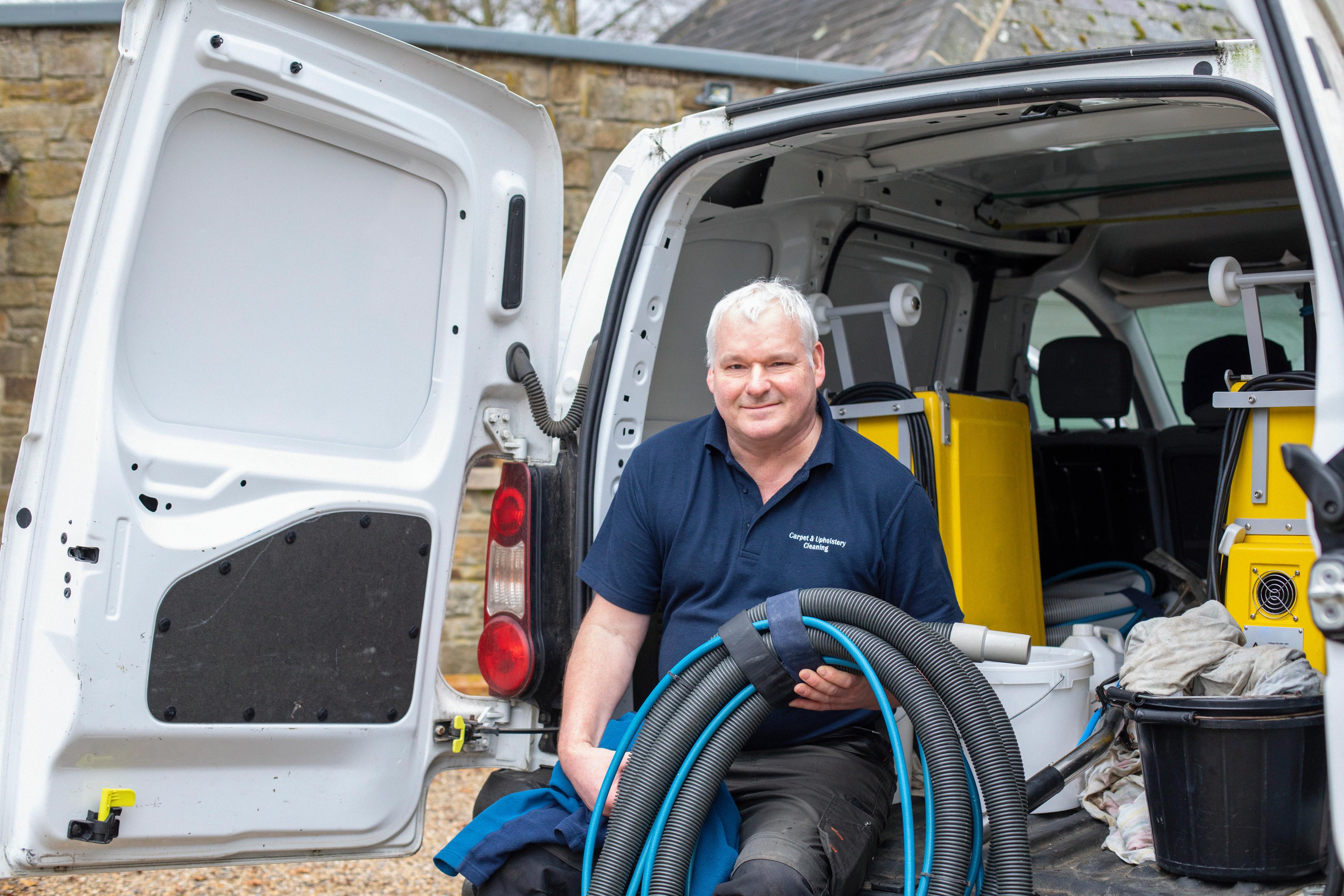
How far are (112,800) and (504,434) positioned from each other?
1121 millimetres

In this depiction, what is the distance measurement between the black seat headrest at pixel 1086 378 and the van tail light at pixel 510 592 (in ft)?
8.00

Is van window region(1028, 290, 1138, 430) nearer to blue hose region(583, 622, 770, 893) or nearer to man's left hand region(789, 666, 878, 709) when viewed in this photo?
man's left hand region(789, 666, 878, 709)

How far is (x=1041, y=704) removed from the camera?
2988 mm

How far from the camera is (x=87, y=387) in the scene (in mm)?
2092

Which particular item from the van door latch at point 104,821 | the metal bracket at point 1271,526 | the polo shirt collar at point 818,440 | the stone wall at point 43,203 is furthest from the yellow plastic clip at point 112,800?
the stone wall at point 43,203

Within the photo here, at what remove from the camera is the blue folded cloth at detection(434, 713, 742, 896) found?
2.24 meters

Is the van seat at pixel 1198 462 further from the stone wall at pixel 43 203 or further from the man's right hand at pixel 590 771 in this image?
the stone wall at pixel 43 203

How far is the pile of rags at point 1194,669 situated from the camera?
2359 millimetres

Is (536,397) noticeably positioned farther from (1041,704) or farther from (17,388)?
(17,388)

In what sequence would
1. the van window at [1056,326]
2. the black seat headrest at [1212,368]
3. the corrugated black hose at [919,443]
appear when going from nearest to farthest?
the corrugated black hose at [919,443] < the black seat headrest at [1212,368] < the van window at [1056,326]

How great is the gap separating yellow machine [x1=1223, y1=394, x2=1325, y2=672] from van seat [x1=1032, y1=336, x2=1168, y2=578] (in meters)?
1.44

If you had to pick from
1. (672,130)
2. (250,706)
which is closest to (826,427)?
(672,130)

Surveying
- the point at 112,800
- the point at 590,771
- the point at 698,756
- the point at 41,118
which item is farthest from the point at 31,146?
the point at 698,756

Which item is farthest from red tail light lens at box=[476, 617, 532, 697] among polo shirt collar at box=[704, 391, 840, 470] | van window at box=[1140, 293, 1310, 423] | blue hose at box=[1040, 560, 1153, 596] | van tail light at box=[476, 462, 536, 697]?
van window at box=[1140, 293, 1310, 423]
